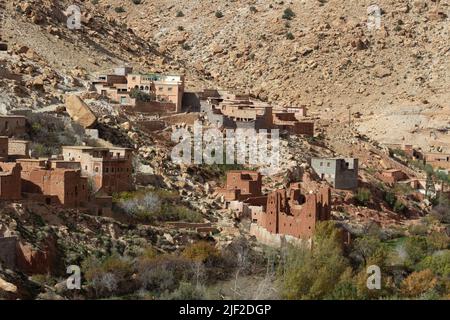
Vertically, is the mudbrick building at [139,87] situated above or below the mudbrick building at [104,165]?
above

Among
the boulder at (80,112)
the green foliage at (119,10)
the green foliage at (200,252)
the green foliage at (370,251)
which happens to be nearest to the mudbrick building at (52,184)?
the green foliage at (200,252)

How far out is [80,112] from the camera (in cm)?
5100

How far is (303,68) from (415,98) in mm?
6432

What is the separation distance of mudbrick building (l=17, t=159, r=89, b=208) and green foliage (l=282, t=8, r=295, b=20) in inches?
1565

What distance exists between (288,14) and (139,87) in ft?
81.0

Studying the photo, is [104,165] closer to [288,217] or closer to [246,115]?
[288,217]

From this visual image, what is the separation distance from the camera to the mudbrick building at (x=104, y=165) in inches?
1774

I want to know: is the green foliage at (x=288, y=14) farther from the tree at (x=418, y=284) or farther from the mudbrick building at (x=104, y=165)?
the tree at (x=418, y=284)

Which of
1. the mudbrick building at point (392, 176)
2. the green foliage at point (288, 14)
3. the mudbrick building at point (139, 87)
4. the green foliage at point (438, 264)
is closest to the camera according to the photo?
the green foliage at point (438, 264)

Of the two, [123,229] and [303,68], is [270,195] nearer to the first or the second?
[123,229]

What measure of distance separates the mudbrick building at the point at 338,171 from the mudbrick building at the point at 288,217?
730cm

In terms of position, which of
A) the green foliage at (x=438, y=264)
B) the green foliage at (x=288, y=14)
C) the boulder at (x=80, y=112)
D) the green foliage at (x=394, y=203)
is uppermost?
the green foliage at (x=288, y=14)

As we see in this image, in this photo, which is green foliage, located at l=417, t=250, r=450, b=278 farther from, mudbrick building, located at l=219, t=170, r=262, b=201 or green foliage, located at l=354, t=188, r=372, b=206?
green foliage, located at l=354, t=188, r=372, b=206
